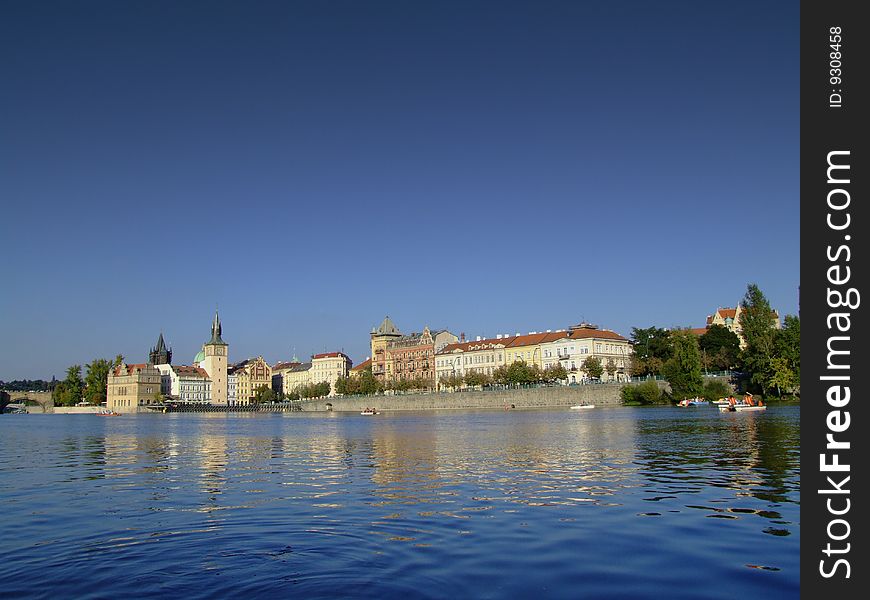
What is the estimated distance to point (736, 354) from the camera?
362ft

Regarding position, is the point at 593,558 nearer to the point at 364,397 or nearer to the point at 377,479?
the point at 377,479

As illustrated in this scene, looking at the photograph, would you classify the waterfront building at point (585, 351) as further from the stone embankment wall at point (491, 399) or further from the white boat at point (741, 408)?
the white boat at point (741, 408)

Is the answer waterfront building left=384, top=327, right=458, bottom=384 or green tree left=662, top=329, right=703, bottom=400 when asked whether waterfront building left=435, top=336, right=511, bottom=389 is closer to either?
waterfront building left=384, top=327, right=458, bottom=384

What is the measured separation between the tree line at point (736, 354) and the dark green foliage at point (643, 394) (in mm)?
286

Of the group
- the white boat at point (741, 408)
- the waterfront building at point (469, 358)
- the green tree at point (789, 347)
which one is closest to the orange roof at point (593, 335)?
the waterfront building at point (469, 358)

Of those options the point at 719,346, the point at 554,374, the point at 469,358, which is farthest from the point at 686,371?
the point at 469,358

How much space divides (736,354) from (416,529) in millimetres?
105656

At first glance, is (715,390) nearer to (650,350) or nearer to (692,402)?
(692,402)

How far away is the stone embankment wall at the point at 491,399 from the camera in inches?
4697

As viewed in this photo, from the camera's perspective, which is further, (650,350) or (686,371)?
(650,350)

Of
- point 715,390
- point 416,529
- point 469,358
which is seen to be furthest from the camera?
point 469,358

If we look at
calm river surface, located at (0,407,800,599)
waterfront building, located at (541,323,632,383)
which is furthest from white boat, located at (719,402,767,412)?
waterfront building, located at (541,323,632,383)

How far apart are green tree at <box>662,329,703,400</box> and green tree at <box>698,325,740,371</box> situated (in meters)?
13.8
